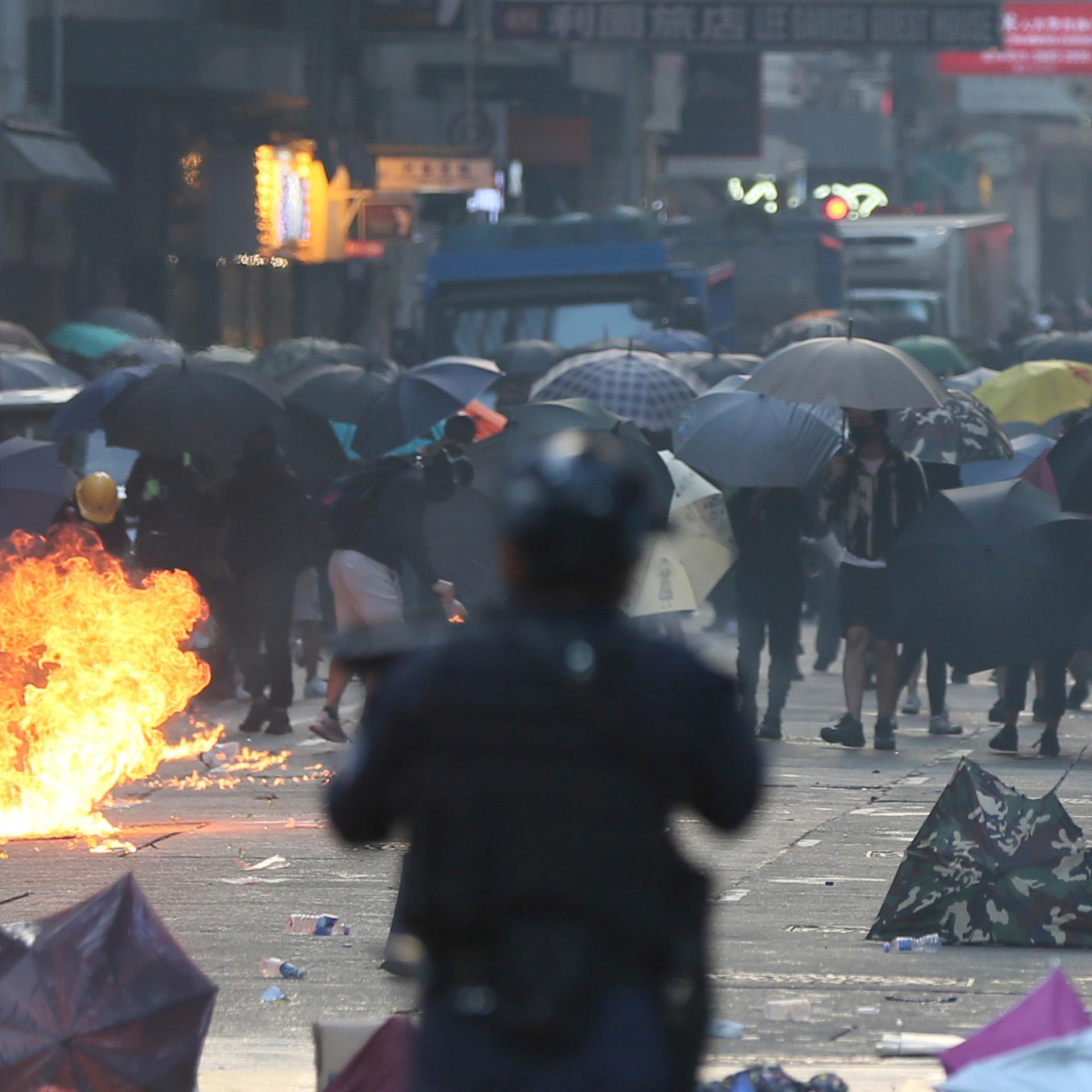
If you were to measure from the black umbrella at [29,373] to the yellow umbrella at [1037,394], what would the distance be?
247 inches

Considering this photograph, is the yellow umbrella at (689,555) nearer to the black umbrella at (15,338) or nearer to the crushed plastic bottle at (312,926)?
the crushed plastic bottle at (312,926)

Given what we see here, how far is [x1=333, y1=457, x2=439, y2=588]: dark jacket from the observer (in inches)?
451

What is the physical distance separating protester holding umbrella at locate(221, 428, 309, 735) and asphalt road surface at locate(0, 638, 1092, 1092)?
0.51m

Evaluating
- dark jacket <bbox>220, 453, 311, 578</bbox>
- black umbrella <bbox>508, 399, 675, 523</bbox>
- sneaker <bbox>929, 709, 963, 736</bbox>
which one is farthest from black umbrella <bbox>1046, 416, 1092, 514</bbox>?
dark jacket <bbox>220, 453, 311, 578</bbox>

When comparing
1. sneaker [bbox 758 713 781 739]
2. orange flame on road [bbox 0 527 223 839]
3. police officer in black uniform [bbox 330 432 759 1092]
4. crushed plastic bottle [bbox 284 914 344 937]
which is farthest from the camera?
sneaker [bbox 758 713 781 739]

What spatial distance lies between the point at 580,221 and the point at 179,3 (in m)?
8.52

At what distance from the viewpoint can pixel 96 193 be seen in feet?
97.1

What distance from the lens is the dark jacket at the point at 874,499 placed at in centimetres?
1195

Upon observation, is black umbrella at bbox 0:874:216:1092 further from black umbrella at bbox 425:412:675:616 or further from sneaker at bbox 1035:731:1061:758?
sneaker at bbox 1035:731:1061:758

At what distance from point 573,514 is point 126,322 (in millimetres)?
23691

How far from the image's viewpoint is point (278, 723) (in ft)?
41.4

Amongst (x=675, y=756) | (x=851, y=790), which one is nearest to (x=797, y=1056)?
(x=675, y=756)

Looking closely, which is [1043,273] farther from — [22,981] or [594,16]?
[22,981]

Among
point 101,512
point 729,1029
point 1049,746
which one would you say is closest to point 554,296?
point 101,512
